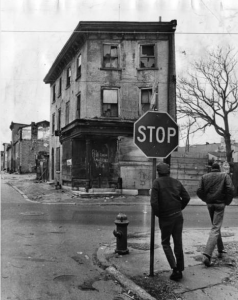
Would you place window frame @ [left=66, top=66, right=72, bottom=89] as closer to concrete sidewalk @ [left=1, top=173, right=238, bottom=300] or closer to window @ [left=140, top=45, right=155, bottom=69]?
window @ [left=140, top=45, right=155, bottom=69]

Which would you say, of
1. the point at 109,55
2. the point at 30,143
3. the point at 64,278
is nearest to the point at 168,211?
the point at 64,278

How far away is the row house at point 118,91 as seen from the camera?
19609 millimetres

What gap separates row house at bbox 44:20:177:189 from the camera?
64.3 feet

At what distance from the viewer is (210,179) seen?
19.5 feet

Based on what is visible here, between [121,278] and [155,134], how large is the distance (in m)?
2.34

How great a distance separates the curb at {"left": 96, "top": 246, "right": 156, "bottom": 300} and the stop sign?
1.95m

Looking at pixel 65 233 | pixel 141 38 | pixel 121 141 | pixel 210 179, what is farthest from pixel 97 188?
pixel 210 179

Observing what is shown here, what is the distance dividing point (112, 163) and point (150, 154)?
14665mm

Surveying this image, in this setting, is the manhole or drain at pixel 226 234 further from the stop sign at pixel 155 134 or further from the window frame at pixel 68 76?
the window frame at pixel 68 76

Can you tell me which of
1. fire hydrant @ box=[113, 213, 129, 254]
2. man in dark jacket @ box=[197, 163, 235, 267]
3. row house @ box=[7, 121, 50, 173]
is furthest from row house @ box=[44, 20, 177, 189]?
row house @ box=[7, 121, 50, 173]

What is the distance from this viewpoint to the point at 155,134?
5344 mm

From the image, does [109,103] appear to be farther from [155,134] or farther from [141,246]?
[155,134]

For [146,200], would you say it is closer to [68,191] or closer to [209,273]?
[68,191]

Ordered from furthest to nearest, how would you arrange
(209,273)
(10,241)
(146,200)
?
(146,200) < (10,241) < (209,273)
